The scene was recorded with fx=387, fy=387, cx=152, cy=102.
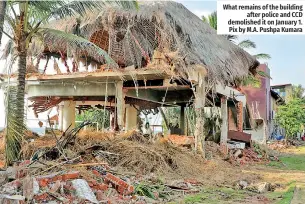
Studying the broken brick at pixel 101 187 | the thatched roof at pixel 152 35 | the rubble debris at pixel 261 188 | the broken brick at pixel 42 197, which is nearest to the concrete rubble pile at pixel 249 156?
the thatched roof at pixel 152 35

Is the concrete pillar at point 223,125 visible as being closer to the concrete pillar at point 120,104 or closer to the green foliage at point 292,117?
the concrete pillar at point 120,104

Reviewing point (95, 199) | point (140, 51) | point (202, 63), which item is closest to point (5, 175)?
point (95, 199)

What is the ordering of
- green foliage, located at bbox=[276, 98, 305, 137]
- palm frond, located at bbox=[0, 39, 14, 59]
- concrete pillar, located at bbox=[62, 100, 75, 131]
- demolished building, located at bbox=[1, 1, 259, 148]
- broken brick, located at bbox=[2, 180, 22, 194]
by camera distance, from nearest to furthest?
broken brick, located at bbox=[2, 180, 22, 194]
palm frond, located at bbox=[0, 39, 14, 59]
demolished building, located at bbox=[1, 1, 259, 148]
concrete pillar, located at bbox=[62, 100, 75, 131]
green foliage, located at bbox=[276, 98, 305, 137]

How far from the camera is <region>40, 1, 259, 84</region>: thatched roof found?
11.7m

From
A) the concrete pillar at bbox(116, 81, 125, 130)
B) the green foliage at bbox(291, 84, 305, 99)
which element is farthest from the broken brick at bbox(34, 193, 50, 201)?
the green foliage at bbox(291, 84, 305, 99)

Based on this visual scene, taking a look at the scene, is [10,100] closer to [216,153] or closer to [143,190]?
[143,190]

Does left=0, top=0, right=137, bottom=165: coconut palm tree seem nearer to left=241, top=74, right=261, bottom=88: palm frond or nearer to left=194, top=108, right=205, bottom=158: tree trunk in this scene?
left=194, top=108, right=205, bottom=158: tree trunk

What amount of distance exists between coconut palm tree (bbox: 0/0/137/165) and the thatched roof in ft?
6.91

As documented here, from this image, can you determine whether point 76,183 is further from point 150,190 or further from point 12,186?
point 150,190

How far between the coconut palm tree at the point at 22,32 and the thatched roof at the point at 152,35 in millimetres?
2106

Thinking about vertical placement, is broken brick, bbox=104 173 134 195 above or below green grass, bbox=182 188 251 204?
above

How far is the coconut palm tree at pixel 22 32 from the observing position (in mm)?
8680

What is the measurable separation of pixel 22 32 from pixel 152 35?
464cm

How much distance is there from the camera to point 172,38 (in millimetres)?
11719
